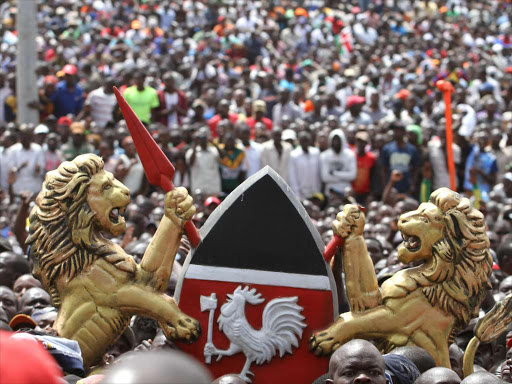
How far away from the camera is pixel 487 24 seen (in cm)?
2861

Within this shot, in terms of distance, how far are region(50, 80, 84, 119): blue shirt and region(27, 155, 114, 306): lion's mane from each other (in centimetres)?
1324

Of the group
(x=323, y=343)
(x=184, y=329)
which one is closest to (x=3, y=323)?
(x=184, y=329)

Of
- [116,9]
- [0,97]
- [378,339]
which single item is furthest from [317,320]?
[116,9]

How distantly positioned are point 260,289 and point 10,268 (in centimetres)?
348

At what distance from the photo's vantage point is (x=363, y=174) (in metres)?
15.1

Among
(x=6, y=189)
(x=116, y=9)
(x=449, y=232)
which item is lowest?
(x=6, y=189)

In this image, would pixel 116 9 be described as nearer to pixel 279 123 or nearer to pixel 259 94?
pixel 259 94

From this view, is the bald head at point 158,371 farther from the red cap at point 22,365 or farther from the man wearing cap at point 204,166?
the man wearing cap at point 204,166

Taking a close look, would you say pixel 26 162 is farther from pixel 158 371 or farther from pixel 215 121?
pixel 158 371

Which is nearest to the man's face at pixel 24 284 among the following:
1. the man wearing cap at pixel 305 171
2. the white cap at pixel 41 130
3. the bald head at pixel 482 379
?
the bald head at pixel 482 379

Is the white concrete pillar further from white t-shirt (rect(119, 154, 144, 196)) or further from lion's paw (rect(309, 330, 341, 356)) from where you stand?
lion's paw (rect(309, 330, 341, 356))

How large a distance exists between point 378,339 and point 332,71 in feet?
59.9

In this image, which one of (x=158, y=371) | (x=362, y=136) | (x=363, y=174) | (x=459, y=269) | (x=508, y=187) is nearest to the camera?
(x=158, y=371)

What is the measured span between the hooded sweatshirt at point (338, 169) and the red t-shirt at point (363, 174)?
0.21 m
